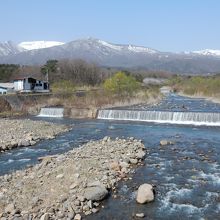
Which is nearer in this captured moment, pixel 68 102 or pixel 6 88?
pixel 68 102

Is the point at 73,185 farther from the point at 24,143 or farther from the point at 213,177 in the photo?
the point at 24,143

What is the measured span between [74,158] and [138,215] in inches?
207

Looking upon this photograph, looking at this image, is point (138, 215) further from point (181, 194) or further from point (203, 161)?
point (203, 161)

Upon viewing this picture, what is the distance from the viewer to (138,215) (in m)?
9.45

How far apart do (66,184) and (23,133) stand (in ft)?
37.0

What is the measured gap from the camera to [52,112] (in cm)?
3384

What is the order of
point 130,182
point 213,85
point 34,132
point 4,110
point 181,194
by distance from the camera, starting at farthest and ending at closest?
1. point 213,85
2. point 4,110
3. point 34,132
4. point 130,182
5. point 181,194

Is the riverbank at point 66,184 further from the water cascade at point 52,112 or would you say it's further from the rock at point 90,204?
the water cascade at point 52,112

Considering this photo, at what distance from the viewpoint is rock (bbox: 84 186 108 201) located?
1023 centimetres

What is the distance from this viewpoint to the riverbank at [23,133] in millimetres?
18812

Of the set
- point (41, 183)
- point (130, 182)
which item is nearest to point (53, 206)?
point (41, 183)

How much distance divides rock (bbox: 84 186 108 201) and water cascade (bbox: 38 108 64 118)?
22579mm

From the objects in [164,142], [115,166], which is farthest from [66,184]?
[164,142]

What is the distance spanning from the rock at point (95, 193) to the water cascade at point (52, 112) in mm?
22579
